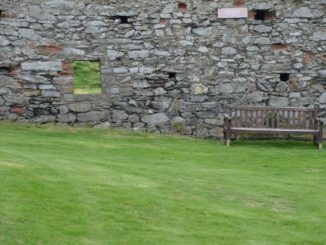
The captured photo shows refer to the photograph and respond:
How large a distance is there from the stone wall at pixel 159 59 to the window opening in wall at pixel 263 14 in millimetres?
20

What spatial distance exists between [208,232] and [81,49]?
7.94 metres


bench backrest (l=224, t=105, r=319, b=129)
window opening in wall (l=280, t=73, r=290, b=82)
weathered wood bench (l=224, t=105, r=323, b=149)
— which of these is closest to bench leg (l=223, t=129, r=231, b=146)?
weathered wood bench (l=224, t=105, r=323, b=149)

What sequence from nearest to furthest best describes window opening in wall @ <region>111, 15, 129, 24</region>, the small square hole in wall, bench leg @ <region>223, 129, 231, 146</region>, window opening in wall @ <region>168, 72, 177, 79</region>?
bench leg @ <region>223, 129, 231, 146</region>, window opening in wall @ <region>111, 15, 129, 24</region>, window opening in wall @ <region>168, 72, 177, 79</region>, the small square hole in wall

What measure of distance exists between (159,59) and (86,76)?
432cm

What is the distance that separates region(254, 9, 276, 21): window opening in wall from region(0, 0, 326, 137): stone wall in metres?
0.02

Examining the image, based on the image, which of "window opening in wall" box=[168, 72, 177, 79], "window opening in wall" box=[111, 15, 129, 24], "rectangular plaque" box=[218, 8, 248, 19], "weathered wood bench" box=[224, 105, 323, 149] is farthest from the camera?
"window opening in wall" box=[168, 72, 177, 79]

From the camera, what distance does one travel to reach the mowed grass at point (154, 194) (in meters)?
6.66

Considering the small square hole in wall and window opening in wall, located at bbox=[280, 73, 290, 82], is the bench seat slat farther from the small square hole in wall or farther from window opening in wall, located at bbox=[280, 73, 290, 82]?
the small square hole in wall

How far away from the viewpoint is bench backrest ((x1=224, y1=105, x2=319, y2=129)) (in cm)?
1388

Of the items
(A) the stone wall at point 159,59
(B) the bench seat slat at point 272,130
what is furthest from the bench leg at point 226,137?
(A) the stone wall at point 159,59

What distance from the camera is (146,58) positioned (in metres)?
14.2

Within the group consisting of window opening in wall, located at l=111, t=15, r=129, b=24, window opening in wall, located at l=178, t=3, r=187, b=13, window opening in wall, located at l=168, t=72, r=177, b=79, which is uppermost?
window opening in wall, located at l=178, t=3, r=187, b=13

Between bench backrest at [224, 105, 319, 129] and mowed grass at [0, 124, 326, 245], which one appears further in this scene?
bench backrest at [224, 105, 319, 129]

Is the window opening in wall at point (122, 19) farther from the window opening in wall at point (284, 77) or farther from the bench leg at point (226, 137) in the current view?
the window opening in wall at point (284, 77)
